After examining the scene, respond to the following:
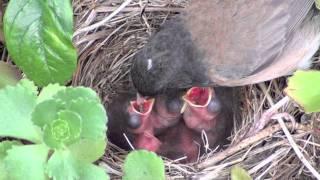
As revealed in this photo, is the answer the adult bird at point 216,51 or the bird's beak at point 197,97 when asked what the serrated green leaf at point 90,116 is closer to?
the adult bird at point 216,51

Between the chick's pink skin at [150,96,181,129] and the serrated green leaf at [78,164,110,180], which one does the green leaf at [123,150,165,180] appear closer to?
the serrated green leaf at [78,164,110,180]

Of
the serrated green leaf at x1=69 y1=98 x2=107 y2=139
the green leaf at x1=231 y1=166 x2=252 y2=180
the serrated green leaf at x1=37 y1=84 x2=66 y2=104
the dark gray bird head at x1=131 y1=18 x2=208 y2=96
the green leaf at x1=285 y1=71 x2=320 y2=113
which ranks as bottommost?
the green leaf at x1=231 y1=166 x2=252 y2=180

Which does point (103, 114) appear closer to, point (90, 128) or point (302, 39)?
point (90, 128)

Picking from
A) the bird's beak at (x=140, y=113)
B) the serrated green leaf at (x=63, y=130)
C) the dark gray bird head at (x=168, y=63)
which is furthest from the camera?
the bird's beak at (x=140, y=113)

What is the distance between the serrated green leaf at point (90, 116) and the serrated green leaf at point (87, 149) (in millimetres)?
160

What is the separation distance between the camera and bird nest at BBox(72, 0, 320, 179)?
2643mm

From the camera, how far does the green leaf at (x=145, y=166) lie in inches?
77.7

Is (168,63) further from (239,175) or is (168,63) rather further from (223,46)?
(239,175)

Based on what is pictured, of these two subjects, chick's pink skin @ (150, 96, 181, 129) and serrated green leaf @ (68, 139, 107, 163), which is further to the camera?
chick's pink skin @ (150, 96, 181, 129)

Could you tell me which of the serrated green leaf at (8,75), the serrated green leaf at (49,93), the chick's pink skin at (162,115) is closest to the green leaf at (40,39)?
the serrated green leaf at (8,75)

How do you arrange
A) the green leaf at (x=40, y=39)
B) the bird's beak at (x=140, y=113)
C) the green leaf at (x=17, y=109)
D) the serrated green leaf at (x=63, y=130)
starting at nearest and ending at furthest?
1. the serrated green leaf at (x=63, y=130)
2. the green leaf at (x=17, y=109)
3. the green leaf at (x=40, y=39)
4. the bird's beak at (x=140, y=113)

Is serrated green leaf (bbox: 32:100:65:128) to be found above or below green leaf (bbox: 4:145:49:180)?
above

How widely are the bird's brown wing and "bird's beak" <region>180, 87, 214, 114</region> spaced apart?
0.12m

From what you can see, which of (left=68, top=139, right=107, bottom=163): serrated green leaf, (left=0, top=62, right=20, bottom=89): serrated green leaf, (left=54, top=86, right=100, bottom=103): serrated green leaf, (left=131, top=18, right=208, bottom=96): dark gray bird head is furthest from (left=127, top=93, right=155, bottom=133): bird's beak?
(left=54, top=86, right=100, bottom=103): serrated green leaf
